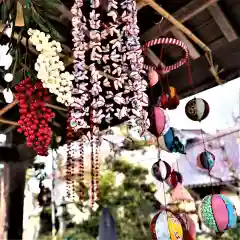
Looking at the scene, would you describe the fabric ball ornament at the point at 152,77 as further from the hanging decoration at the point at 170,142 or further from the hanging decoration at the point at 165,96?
the hanging decoration at the point at 170,142

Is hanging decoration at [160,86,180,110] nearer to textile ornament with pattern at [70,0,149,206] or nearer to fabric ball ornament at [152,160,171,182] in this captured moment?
fabric ball ornament at [152,160,171,182]

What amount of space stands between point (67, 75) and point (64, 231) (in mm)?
3215

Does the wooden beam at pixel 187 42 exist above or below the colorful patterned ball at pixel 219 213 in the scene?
above

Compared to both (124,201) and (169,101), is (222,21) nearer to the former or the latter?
(169,101)

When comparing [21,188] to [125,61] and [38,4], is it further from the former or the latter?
[38,4]

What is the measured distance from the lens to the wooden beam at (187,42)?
1.78 m

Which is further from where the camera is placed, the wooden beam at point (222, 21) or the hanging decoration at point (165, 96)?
the wooden beam at point (222, 21)

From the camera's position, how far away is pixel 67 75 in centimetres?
101

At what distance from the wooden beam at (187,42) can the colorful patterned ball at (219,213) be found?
813mm

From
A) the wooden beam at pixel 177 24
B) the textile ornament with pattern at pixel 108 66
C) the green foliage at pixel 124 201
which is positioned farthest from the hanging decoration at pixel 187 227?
the green foliage at pixel 124 201

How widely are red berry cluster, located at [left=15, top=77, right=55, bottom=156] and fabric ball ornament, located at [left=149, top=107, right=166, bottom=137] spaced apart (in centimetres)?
57

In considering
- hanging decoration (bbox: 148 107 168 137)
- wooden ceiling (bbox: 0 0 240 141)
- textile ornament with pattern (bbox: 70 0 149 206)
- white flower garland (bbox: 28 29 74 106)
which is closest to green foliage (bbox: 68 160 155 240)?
wooden ceiling (bbox: 0 0 240 141)

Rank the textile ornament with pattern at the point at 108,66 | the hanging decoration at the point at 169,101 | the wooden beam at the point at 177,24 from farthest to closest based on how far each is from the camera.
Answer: the hanging decoration at the point at 169,101 → the wooden beam at the point at 177,24 → the textile ornament with pattern at the point at 108,66

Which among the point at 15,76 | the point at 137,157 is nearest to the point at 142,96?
the point at 15,76
